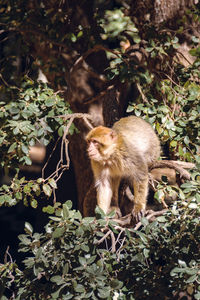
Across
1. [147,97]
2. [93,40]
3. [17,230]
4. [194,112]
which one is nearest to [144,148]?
[147,97]

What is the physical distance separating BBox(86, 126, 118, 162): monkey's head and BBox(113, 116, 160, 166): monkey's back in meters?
0.21

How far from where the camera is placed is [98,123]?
18.6ft

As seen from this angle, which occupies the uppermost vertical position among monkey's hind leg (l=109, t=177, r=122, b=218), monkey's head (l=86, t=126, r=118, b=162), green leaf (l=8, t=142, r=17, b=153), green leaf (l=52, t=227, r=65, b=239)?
green leaf (l=8, t=142, r=17, b=153)

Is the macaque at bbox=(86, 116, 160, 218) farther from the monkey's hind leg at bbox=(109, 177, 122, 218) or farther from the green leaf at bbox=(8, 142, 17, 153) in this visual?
the green leaf at bbox=(8, 142, 17, 153)

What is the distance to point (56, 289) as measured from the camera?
306 cm

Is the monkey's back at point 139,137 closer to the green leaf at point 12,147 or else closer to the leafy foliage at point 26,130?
the leafy foliage at point 26,130

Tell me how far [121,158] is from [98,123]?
1.40m

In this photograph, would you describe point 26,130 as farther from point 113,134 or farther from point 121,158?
point 121,158

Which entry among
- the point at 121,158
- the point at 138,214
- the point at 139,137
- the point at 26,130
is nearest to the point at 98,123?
the point at 139,137

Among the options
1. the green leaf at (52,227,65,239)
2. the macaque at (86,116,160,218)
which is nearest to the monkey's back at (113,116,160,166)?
the macaque at (86,116,160,218)

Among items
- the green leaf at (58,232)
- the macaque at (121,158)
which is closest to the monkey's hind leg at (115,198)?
the macaque at (121,158)

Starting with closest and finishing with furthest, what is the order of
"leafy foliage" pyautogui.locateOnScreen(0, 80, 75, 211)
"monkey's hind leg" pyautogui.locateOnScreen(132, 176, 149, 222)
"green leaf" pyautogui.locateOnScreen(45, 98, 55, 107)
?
"leafy foliage" pyautogui.locateOnScreen(0, 80, 75, 211) < "green leaf" pyautogui.locateOnScreen(45, 98, 55, 107) < "monkey's hind leg" pyautogui.locateOnScreen(132, 176, 149, 222)

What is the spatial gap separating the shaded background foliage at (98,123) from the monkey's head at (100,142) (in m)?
0.21

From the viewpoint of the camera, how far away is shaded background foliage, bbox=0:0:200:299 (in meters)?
2.98
